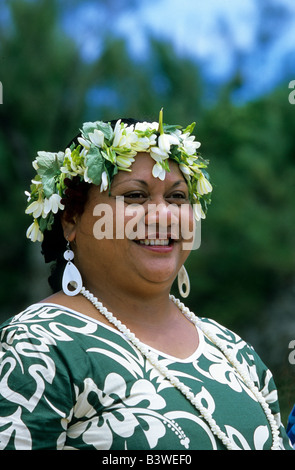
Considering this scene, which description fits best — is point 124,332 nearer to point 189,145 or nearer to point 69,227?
point 69,227

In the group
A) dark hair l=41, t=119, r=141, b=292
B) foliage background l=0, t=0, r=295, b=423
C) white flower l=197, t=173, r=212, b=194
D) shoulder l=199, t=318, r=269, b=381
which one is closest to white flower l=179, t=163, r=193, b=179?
white flower l=197, t=173, r=212, b=194

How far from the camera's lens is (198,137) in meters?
9.50

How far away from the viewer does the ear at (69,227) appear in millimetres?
2500

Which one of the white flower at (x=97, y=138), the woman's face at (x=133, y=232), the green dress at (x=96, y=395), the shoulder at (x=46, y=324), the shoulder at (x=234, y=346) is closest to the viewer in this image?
the green dress at (x=96, y=395)

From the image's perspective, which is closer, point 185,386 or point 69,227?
point 185,386

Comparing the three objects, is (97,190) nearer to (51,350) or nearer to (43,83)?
(51,350)

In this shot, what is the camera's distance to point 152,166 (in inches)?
96.3

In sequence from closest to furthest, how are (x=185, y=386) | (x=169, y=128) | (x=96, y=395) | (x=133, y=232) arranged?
1. (x=96, y=395)
2. (x=185, y=386)
3. (x=133, y=232)
4. (x=169, y=128)

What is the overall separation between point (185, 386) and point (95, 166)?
2.39 ft

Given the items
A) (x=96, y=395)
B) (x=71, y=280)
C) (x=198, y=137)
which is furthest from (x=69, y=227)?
(x=198, y=137)

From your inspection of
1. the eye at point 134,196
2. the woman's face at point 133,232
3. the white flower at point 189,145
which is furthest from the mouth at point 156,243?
the white flower at point 189,145

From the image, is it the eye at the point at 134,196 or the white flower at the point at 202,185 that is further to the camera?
the white flower at the point at 202,185

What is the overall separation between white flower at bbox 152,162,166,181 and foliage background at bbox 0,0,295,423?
17.9ft

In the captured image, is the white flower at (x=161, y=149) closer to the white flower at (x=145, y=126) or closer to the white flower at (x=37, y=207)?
the white flower at (x=145, y=126)
